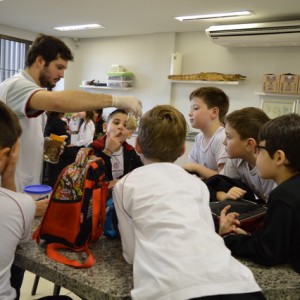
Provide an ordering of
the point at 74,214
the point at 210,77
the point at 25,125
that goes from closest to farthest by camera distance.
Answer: the point at 74,214 → the point at 25,125 → the point at 210,77

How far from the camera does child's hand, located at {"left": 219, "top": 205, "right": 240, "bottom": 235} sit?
112 cm

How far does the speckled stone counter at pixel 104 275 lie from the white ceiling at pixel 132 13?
11.6 feet

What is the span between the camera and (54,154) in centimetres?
179

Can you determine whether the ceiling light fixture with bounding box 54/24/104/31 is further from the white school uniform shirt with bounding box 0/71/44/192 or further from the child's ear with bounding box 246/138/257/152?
the child's ear with bounding box 246/138/257/152

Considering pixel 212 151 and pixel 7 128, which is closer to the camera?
pixel 7 128

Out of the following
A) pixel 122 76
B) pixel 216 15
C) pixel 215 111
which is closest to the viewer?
pixel 215 111

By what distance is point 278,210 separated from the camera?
3.24 ft

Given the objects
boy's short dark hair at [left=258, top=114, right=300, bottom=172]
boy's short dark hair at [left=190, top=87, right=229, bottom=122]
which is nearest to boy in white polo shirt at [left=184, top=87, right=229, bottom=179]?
boy's short dark hair at [left=190, top=87, right=229, bottom=122]

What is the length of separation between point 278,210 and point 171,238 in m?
0.37

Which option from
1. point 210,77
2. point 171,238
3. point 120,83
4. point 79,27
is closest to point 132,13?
point 210,77

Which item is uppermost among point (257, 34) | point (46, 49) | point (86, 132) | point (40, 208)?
point (257, 34)

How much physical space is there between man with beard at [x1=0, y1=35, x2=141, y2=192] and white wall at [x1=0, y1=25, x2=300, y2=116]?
3.79 meters

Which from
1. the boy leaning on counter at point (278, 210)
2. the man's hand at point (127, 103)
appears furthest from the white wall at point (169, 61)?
the boy leaning on counter at point (278, 210)

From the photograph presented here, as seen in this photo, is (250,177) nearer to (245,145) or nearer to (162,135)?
(245,145)
